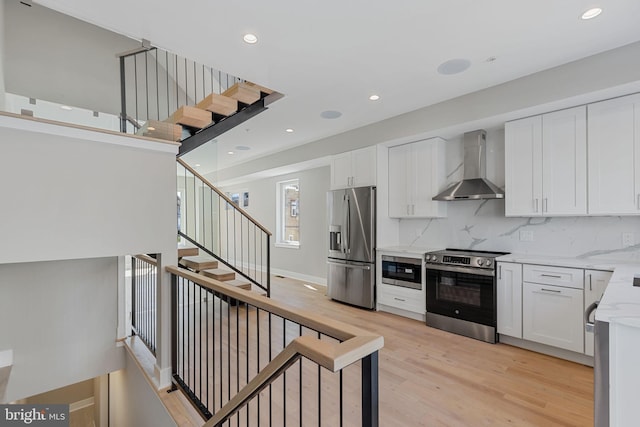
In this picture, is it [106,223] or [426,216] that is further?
[426,216]

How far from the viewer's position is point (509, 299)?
121 inches

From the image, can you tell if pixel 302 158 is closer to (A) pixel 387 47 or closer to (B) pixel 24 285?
(A) pixel 387 47

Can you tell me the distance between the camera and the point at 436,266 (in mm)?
3594

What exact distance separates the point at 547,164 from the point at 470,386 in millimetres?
2267

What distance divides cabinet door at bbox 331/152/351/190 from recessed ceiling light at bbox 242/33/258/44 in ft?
8.28

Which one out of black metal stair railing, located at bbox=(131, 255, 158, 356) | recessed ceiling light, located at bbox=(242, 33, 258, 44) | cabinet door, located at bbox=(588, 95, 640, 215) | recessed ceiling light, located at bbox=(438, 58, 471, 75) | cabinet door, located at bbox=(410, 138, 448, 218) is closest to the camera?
recessed ceiling light, located at bbox=(242, 33, 258, 44)

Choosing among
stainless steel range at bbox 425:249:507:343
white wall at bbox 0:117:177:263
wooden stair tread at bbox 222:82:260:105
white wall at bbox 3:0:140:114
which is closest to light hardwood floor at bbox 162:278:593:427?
stainless steel range at bbox 425:249:507:343

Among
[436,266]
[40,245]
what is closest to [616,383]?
[436,266]

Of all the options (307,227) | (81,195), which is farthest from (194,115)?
(307,227)

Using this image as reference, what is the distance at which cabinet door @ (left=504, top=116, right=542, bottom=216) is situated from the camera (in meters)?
3.10

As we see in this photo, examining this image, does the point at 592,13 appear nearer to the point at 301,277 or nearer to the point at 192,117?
the point at 192,117

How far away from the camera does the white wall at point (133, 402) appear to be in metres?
2.47

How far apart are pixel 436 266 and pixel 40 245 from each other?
12.1ft

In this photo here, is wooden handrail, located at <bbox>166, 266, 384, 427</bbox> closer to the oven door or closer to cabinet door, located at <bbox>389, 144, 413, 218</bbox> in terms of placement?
the oven door
